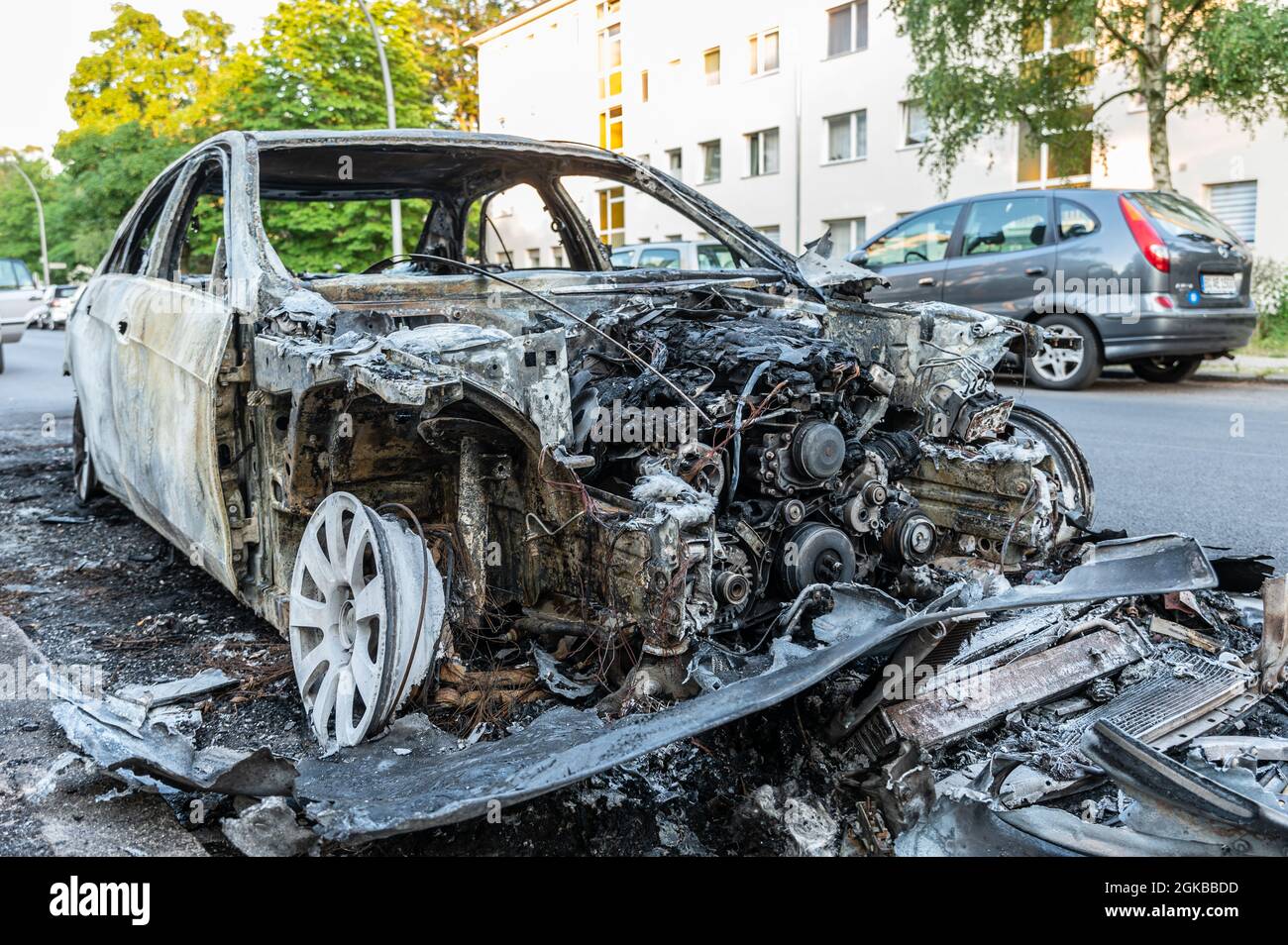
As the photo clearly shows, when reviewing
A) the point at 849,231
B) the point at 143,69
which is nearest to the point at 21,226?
the point at 143,69

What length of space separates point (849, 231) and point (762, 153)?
14.1 ft

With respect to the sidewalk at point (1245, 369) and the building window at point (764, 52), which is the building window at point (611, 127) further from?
the sidewalk at point (1245, 369)

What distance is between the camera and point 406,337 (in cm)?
296

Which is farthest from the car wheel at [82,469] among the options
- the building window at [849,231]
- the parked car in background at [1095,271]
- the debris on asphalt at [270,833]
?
the building window at [849,231]

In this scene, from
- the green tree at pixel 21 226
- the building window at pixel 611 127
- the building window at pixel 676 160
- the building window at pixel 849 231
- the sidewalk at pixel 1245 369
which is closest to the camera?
the sidewalk at pixel 1245 369

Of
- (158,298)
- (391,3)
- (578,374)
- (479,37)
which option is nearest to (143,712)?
(578,374)

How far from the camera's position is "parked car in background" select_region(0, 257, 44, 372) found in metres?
17.7

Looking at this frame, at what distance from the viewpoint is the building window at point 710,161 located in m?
31.1

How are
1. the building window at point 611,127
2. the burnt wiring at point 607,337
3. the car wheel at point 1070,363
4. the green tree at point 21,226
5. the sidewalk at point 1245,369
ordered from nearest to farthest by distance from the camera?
the burnt wiring at point 607,337 → the car wheel at point 1070,363 → the sidewalk at point 1245,369 → the building window at point 611,127 → the green tree at point 21,226

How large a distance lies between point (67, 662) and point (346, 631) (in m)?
1.46

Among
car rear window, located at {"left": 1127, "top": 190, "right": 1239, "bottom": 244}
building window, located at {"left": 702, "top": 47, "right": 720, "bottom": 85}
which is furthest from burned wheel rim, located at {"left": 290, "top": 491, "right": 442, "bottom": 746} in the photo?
building window, located at {"left": 702, "top": 47, "right": 720, "bottom": 85}

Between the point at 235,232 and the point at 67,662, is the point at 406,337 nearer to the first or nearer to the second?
the point at 235,232

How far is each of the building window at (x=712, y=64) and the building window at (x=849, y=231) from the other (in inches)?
255

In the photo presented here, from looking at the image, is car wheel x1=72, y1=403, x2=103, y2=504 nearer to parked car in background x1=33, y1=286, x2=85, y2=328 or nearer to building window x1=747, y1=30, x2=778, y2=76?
building window x1=747, y1=30, x2=778, y2=76
